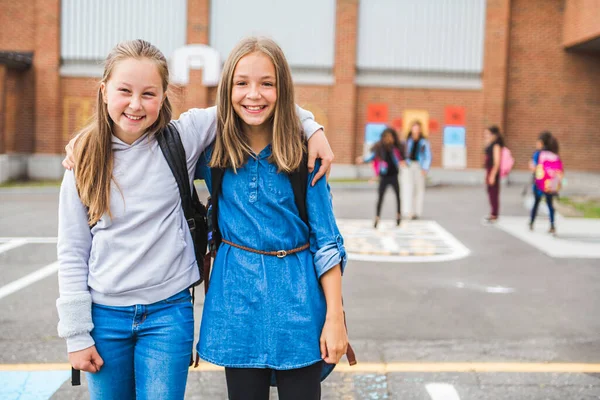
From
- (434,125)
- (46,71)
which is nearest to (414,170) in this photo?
(434,125)

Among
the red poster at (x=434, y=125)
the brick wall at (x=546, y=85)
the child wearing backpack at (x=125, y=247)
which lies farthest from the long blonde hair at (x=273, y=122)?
the brick wall at (x=546, y=85)

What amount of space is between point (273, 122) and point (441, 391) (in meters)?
2.55

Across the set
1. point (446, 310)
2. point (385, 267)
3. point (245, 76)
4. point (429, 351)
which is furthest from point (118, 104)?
point (385, 267)

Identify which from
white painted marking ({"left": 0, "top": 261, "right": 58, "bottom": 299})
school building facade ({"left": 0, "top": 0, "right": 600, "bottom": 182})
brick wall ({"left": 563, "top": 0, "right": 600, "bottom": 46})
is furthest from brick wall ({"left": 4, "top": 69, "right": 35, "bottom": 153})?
brick wall ({"left": 563, "top": 0, "right": 600, "bottom": 46})

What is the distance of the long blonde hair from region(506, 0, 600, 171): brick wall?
889 inches

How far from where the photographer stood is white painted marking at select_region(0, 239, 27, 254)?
9503 millimetres

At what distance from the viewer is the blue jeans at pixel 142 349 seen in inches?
91.8

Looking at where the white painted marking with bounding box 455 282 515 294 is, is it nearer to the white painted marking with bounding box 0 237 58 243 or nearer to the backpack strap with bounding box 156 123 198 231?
the backpack strap with bounding box 156 123 198 231

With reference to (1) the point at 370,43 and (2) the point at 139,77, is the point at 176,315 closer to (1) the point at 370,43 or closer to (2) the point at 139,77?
(2) the point at 139,77

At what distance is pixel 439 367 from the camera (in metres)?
4.68

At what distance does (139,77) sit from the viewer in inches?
92.6

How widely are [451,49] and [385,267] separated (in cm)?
1689

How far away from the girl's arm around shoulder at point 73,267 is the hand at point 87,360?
0.06 ft

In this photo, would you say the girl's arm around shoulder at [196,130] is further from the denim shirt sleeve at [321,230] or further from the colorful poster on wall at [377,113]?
the colorful poster on wall at [377,113]
